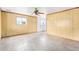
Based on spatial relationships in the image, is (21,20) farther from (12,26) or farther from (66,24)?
(66,24)

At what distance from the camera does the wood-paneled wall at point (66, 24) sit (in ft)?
20.9

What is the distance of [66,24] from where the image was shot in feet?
24.2

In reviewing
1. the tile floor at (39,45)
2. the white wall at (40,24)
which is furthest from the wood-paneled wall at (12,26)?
the tile floor at (39,45)

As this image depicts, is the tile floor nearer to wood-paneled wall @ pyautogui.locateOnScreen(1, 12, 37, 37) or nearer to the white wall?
wood-paneled wall @ pyautogui.locateOnScreen(1, 12, 37, 37)

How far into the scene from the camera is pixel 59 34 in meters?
8.56

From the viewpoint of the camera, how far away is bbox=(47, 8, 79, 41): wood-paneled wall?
638 cm

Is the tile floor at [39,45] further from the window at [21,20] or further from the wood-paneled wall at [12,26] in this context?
the window at [21,20]

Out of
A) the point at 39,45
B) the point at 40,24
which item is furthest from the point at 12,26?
the point at 40,24

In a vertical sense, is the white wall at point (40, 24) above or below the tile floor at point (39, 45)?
above

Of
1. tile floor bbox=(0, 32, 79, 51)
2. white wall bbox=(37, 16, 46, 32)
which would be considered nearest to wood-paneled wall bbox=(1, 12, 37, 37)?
white wall bbox=(37, 16, 46, 32)
